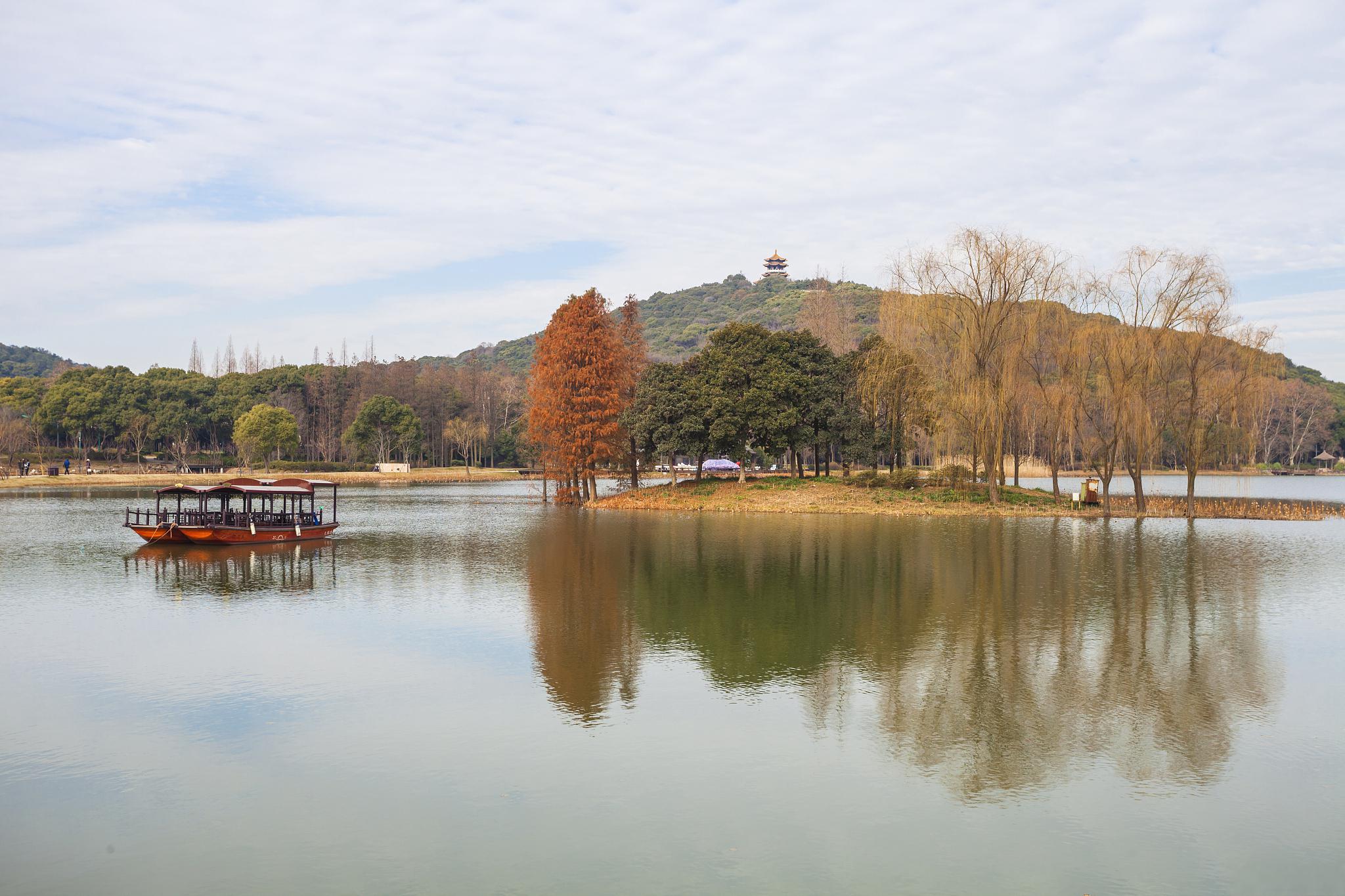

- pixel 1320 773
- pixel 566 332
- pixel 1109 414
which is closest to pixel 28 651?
pixel 1320 773

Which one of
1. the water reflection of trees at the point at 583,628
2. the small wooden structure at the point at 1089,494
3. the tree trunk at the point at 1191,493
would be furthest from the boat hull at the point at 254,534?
the tree trunk at the point at 1191,493

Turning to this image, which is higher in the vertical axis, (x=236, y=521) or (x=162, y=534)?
(x=236, y=521)

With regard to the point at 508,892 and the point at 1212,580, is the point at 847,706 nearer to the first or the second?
the point at 508,892

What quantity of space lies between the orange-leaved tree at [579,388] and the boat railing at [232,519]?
20485mm

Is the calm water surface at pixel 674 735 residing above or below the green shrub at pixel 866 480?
below

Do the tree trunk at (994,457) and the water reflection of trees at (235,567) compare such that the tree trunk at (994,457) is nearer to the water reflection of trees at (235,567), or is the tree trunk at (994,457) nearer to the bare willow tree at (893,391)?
the bare willow tree at (893,391)

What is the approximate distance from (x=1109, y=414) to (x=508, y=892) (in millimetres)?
47953

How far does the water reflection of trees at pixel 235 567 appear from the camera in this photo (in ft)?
91.0

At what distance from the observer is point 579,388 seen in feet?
198

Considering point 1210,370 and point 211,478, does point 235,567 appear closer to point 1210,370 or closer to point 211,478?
point 1210,370

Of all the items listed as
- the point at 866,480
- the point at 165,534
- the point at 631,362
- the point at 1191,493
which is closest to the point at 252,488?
the point at 165,534

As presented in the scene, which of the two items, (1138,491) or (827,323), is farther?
(827,323)

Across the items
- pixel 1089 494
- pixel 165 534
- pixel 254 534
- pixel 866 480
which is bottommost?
pixel 254 534

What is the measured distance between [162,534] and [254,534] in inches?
131
